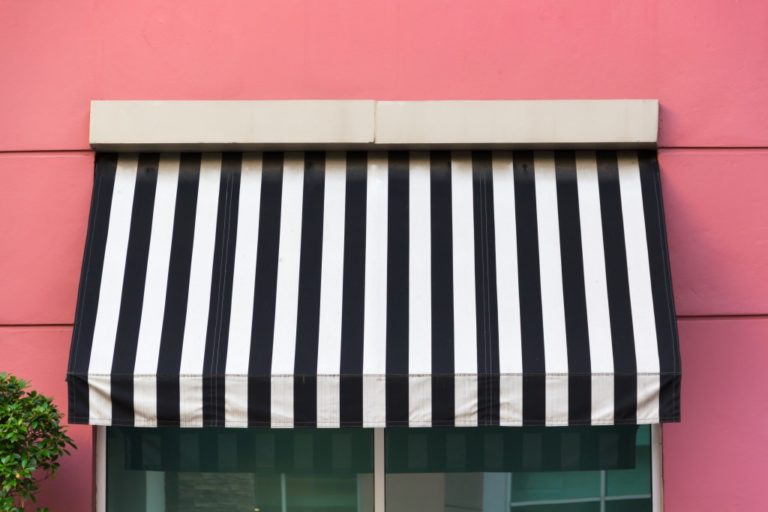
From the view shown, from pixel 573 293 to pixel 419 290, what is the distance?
81 cm

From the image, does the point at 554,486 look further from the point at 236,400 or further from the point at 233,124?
the point at 233,124

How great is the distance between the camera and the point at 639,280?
16.4ft

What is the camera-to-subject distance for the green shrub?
4.54 meters

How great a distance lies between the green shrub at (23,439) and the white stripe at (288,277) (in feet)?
3.73

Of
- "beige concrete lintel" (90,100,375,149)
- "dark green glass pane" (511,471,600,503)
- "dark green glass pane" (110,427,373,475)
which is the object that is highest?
"beige concrete lintel" (90,100,375,149)

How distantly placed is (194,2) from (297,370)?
2.29m

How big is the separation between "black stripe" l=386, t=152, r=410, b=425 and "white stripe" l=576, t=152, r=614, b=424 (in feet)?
3.12

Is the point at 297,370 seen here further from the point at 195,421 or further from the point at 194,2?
the point at 194,2

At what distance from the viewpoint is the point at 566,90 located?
17.8 feet

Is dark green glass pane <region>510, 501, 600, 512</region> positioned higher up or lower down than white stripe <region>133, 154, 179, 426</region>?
lower down

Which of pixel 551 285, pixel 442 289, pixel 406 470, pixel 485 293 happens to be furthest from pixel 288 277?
pixel 551 285

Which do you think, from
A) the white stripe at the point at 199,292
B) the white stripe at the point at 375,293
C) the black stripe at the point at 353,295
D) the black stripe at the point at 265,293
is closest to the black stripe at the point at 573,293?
the white stripe at the point at 375,293

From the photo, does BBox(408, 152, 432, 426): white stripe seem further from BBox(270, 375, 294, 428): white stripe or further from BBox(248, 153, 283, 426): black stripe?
BBox(248, 153, 283, 426): black stripe

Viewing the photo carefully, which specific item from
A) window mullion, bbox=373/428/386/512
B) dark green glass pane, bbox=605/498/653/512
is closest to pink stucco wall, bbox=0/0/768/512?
dark green glass pane, bbox=605/498/653/512
